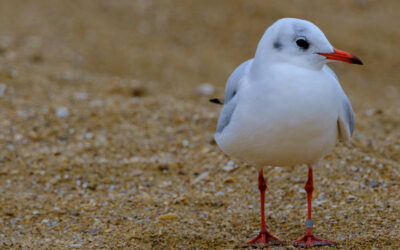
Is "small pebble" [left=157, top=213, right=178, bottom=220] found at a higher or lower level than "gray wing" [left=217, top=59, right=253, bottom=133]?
lower

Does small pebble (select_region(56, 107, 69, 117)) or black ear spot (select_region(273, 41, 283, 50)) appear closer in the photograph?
black ear spot (select_region(273, 41, 283, 50))

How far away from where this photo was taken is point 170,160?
4789 millimetres

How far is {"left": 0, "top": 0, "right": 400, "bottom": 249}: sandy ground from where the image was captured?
373 cm

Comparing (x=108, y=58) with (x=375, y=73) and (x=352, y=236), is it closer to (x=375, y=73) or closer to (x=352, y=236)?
(x=375, y=73)

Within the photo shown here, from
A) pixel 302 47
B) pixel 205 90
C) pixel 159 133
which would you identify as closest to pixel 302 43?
pixel 302 47

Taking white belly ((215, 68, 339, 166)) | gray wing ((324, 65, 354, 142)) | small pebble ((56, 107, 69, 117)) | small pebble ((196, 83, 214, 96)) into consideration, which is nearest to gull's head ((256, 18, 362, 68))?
white belly ((215, 68, 339, 166))

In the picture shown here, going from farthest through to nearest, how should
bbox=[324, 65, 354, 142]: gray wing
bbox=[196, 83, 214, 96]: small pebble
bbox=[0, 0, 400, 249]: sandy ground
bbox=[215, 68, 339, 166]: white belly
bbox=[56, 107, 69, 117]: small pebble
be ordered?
bbox=[196, 83, 214, 96]: small pebble < bbox=[56, 107, 69, 117]: small pebble < bbox=[0, 0, 400, 249]: sandy ground < bbox=[324, 65, 354, 142]: gray wing < bbox=[215, 68, 339, 166]: white belly

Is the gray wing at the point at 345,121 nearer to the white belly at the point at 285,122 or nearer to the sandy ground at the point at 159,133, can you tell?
the white belly at the point at 285,122

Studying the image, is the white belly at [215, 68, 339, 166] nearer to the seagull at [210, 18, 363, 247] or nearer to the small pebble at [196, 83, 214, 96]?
the seagull at [210, 18, 363, 247]

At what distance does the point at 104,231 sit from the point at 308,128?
1647 millimetres

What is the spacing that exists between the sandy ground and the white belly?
0.69 m

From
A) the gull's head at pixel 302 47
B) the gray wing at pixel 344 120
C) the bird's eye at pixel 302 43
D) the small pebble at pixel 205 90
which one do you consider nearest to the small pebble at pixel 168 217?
the gray wing at pixel 344 120

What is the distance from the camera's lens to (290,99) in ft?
9.09

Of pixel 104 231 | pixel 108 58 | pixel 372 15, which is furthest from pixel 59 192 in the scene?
A: pixel 372 15
